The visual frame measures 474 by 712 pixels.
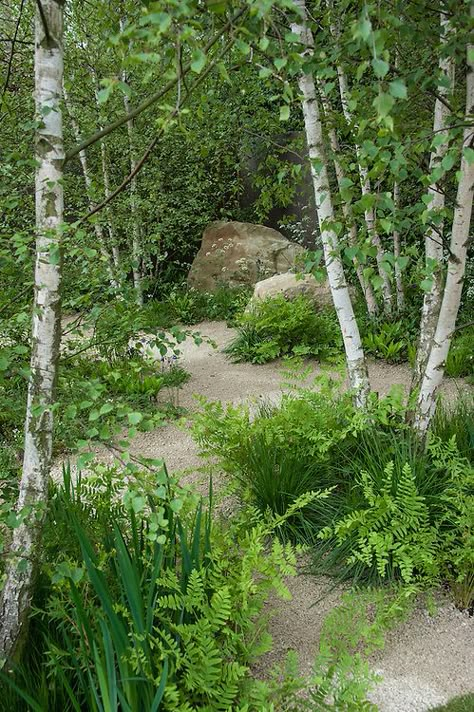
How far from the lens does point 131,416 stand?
5.14 feet

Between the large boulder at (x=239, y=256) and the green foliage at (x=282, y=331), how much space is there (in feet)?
6.75

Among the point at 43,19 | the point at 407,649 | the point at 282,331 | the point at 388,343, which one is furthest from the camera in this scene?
the point at 282,331

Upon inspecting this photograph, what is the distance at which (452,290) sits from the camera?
290cm

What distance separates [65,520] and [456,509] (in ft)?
5.88

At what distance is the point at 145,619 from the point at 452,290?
2048 mm

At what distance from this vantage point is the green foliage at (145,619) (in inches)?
69.9

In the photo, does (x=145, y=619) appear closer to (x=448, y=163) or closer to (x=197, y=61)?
(x=197, y=61)

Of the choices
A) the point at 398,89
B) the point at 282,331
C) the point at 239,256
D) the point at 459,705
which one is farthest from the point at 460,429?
the point at 239,256

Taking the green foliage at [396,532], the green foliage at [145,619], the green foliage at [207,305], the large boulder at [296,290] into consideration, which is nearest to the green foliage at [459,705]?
the green foliage at [396,532]

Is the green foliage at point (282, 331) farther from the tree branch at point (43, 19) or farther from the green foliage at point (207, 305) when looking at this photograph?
the tree branch at point (43, 19)

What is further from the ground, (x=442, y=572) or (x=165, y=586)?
(x=165, y=586)

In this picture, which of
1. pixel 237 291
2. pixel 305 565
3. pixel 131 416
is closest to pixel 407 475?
pixel 305 565

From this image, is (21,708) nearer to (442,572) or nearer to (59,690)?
(59,690)

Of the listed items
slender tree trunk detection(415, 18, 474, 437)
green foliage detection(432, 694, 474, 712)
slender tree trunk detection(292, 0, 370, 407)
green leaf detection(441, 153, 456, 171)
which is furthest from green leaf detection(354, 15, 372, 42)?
green foliage detection(432, 694, 474, 712)
